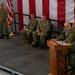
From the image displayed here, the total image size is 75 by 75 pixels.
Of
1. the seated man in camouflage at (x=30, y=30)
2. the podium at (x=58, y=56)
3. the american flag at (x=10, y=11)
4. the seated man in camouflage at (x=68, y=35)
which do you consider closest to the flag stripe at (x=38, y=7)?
the seated man in camouflage at (x=30, y=30)

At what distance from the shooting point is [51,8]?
8.27 metres

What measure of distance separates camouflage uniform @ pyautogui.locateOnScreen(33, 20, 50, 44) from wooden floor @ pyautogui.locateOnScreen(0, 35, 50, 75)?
11.3 inches

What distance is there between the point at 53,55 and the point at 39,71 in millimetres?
1140

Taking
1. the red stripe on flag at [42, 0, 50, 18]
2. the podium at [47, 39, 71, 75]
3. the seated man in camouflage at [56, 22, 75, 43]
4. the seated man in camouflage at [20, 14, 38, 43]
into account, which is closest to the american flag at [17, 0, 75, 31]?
the red stripe on flag at [42, 0, 50, 18]

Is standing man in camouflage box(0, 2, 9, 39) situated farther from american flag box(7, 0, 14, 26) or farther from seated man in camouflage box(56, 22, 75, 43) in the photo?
seated man in camouflage box(56, 22, 75, 43)

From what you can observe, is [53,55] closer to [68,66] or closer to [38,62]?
[68,66]

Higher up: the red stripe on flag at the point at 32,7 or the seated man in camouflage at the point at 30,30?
the red stripe on flag at the point at 32,7

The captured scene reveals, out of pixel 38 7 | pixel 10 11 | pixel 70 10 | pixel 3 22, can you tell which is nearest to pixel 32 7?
pixel 38 7

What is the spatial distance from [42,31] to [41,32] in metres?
0.04

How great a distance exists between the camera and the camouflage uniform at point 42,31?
7.87m

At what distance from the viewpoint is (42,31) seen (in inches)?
314

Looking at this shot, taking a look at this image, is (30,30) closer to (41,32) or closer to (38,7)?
(41,32)

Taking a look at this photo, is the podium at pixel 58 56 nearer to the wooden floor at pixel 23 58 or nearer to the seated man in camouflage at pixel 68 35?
the wooden floor at pixel 23 58

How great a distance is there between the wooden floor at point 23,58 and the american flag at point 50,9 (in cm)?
105
